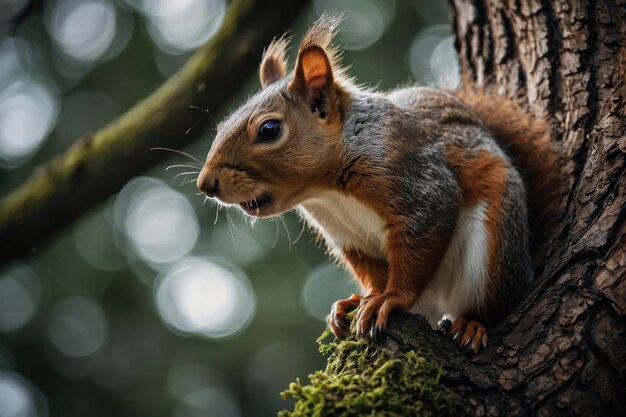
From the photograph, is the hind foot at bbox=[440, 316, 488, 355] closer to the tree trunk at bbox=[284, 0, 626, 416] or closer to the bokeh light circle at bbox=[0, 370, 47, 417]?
the tree trunk at bbox=[284, 0, 626, 416]

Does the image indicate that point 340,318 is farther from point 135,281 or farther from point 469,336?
point 135,281

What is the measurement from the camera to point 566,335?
2.03m

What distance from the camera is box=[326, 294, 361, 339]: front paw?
251 cm

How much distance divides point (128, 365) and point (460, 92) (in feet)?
22.2

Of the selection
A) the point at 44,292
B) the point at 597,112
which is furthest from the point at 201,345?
the point at 597,112

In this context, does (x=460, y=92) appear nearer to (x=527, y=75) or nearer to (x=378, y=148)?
(x=527, y=75)

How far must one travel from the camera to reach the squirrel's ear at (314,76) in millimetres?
2766

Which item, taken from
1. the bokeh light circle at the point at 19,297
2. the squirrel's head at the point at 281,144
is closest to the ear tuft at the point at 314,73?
the squirrel's head at the point at 281,144

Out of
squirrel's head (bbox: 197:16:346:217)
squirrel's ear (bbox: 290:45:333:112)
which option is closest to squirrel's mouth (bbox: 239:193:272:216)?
squirrel's head (bbox: 197:16:346:217)

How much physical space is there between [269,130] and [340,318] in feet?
2.76

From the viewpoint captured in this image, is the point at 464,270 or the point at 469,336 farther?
the point at 464,270

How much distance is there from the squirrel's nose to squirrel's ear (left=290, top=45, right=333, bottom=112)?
0.57 metres

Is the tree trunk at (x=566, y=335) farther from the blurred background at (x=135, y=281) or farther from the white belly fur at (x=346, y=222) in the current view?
the blurred background at (x=135, y=281)

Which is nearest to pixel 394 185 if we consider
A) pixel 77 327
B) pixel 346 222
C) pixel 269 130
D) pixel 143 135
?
pixel 346 222
